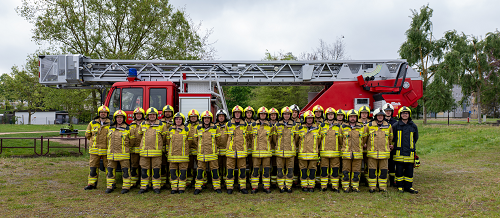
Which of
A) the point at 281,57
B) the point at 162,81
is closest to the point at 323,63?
the point at 162,81

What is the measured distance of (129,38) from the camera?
16.9 m

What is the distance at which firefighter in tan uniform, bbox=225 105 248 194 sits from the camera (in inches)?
246

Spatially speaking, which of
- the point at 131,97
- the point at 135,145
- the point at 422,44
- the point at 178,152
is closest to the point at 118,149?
the point at 135,145

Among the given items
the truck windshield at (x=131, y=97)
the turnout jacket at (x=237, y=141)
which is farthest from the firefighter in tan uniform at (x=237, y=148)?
the truck windshield at (x=131, y=97)

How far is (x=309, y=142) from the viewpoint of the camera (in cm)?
628

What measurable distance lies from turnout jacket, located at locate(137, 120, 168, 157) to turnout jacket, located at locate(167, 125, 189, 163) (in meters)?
0.22

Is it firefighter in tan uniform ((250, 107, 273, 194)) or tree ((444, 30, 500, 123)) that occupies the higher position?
tree ((444, 30, 500, 123))

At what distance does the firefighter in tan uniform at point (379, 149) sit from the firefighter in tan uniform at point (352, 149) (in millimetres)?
185

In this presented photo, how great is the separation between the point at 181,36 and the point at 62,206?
13.5 m

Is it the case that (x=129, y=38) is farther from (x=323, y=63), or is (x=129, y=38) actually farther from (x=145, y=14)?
(x=323, y=63)

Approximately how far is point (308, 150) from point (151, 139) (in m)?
3.43

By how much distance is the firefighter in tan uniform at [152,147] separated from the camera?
6.16 metres

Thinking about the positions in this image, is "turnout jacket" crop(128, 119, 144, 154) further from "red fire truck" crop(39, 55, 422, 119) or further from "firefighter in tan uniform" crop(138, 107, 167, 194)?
"red fire truck" crop(39, 55, 422, 119)

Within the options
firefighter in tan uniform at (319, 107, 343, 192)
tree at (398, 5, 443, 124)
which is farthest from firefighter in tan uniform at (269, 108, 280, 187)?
tree at (398, 5, 443, 124)
